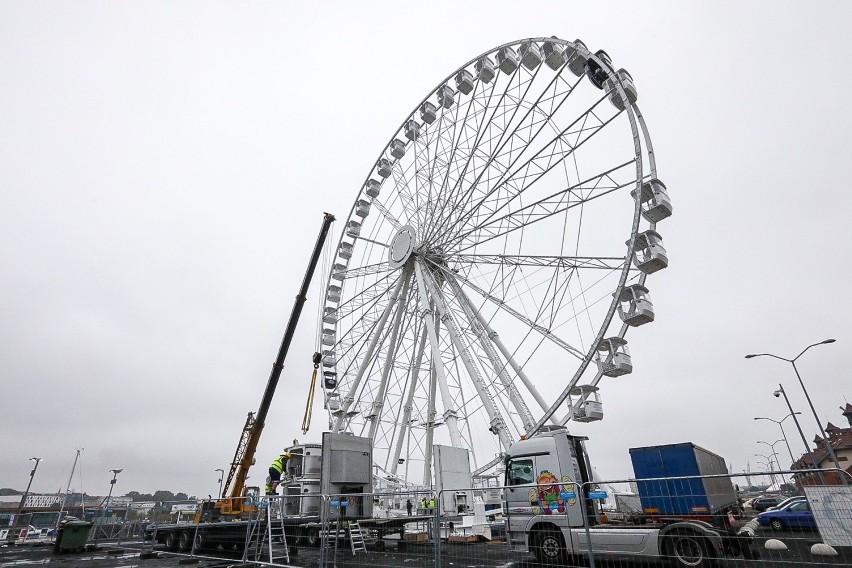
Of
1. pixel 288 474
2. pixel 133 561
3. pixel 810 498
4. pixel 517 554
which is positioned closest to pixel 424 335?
pixel 288 474

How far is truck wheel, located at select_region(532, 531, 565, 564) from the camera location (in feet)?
29.8

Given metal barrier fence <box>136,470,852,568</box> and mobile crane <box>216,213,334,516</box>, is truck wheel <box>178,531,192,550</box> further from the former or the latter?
mobile crane <box>216,213,334,516</box>

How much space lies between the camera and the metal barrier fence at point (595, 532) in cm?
641

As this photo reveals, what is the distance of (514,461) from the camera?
11898mm

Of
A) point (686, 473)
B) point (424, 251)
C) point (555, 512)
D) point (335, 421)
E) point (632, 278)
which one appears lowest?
point (555, 512)

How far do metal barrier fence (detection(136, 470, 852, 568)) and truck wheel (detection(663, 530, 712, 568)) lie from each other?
0.07 ft

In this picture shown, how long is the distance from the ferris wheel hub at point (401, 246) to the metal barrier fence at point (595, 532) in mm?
10492

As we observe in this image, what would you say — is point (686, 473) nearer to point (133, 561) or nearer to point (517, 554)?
point (517, 554)

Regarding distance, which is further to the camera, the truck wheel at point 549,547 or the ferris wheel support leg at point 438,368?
the ferris wheel support leg at point 438,368

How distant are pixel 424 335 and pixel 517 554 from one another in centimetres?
1135

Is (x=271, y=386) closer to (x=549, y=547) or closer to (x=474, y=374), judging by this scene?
(x=474, y=374)

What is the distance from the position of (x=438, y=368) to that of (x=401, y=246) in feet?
22.7

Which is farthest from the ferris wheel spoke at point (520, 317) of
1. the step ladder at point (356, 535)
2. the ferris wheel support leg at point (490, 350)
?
the step ladder at point (356, 535)

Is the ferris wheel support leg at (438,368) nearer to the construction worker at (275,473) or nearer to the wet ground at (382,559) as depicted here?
the wet ground at (382,559)
